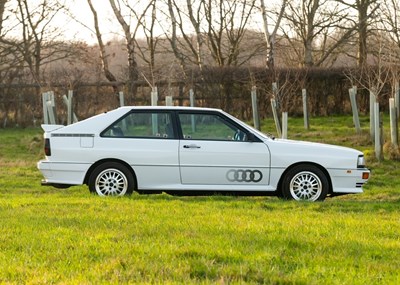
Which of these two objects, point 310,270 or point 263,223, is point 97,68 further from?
point 310,270

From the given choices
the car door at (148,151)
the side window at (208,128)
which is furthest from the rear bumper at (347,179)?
the car door at (148,151)

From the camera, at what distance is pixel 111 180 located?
32.5 ft

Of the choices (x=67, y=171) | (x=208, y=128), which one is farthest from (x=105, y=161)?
(x=208, y=128)

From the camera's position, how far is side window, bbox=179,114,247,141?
390 inches

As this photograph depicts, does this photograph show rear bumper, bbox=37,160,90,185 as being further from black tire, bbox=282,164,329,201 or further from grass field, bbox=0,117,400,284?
black tire, bbox=282,164,329,201

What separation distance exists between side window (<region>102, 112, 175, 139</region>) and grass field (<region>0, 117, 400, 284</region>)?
0.98 meters

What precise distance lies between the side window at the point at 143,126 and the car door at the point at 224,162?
0.34 m

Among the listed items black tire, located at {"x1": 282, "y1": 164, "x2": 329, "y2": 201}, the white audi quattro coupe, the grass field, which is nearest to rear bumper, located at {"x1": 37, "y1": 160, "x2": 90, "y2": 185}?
the white audi quattro coupe

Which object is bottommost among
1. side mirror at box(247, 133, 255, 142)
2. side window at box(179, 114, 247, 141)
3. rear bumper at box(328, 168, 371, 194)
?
rear bumper at box(328, 168, 371, 194)

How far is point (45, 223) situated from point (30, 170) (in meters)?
7.85

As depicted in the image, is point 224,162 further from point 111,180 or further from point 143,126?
point 111,180

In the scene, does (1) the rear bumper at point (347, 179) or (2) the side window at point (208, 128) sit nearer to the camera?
(1) the rear bumper at point (347, 179)

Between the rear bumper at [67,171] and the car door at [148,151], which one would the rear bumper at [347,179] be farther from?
the rear bumper at [67,171]

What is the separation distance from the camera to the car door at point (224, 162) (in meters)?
9.77
